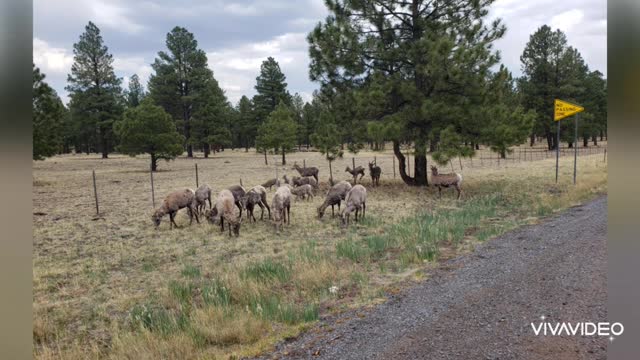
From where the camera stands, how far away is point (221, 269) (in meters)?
8.98

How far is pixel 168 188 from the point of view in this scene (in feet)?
76.2

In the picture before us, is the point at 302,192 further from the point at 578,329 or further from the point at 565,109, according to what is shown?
the point at 578,329

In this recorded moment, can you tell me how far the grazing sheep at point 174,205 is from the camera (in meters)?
13.7

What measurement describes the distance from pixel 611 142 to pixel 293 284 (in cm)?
565

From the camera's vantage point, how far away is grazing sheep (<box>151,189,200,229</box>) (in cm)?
1369

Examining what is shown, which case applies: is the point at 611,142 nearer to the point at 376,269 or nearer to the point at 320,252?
the point at 376,269

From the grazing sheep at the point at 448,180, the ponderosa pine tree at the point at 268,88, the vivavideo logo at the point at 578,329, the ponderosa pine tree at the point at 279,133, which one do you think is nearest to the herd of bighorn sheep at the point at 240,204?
the grazing sheep at the point at 448,180

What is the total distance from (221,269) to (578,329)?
22.5 ft

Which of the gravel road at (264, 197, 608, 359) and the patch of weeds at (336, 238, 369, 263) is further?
the patch of weeds at (336, 238, 369, 263)

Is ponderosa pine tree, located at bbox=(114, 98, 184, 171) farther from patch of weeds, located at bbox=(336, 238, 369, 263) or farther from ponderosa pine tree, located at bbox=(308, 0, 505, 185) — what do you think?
patch of weeds, located at bbox=(336, 238, 369, 263)

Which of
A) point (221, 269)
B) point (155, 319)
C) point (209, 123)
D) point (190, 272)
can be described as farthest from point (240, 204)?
point (209, 123)

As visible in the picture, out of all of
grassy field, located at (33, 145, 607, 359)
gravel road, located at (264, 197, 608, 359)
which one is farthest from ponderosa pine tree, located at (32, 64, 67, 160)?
gravel road, located at (264, 197, 608, 359)

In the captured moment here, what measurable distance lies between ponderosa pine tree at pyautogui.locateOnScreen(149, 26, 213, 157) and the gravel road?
151 ft

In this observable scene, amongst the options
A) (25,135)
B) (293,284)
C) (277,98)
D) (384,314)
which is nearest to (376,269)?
(293,284)
